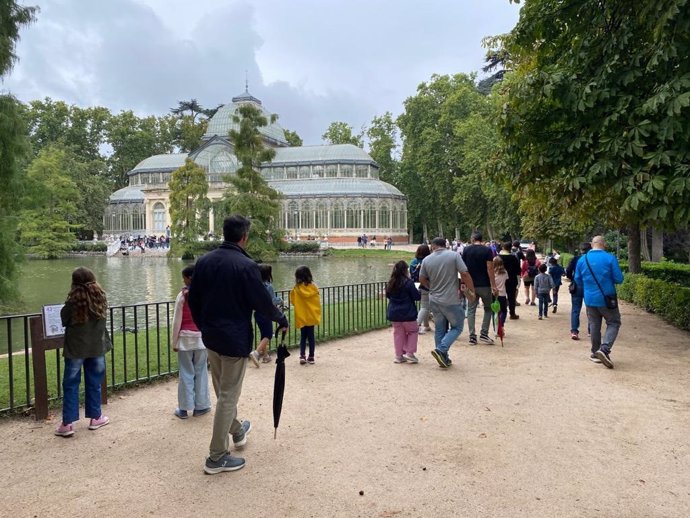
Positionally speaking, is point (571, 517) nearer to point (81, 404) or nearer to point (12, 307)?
point (81, 404)

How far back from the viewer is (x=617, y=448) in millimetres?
4516

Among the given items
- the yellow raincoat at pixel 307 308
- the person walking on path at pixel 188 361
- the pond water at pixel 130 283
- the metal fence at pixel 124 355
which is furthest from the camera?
the pond water at pixel 130 283

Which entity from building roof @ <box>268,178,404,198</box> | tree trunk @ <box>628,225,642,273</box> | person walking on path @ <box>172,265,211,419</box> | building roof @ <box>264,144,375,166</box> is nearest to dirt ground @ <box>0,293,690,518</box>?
person walking on path @ <box>172,265,211,419</box>

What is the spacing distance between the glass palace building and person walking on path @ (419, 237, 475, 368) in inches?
1877

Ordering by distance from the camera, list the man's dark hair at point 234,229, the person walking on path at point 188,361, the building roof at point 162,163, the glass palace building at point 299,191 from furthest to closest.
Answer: the building roof at point 162,163, the glass palace building at point 299,191, the person walking on path at point 188,361, the man's dark hair at point 234,229

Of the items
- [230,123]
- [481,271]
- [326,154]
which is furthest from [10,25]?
[230,123]

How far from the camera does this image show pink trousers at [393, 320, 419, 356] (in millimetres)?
7531

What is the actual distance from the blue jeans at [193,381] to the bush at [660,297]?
8.83 meters

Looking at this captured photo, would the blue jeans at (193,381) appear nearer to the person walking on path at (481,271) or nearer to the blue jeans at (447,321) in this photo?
the blue jeans at (447,321)

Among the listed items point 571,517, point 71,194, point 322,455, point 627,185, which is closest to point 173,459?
point 322,455

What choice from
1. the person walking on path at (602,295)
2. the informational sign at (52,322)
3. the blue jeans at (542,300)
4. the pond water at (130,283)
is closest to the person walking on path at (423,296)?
the person walking on path at (602,295)

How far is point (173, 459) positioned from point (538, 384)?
4.25 m

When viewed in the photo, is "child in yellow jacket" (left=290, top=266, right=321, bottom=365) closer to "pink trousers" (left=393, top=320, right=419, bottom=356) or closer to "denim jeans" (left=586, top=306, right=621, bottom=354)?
"pink trousers" (left=393, top=320, right=419, bottom=356)

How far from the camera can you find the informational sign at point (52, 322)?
16.8 ft
